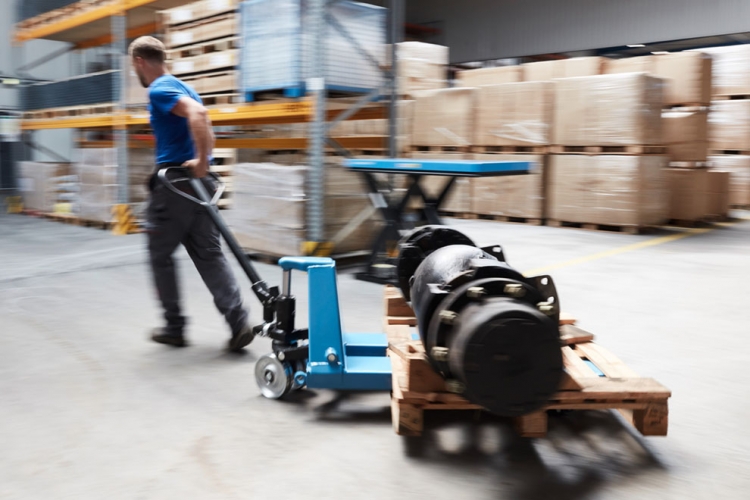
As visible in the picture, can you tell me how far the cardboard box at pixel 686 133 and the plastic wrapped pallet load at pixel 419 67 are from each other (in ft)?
12.3

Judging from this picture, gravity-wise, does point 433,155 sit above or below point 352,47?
below

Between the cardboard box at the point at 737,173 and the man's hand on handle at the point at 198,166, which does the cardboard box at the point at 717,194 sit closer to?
the cardboard box at the point at 737,173

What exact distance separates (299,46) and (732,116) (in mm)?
7847

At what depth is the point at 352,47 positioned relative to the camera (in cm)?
630

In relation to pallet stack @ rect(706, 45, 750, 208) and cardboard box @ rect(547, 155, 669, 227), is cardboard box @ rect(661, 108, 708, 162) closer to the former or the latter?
cardboard box @ rect(547, 155, 669, 227)

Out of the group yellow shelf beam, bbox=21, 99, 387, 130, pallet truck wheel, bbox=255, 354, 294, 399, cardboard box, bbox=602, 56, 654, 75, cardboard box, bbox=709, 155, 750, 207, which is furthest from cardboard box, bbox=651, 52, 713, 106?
pallet truck wheel, bbox=255, 354, 294, 399

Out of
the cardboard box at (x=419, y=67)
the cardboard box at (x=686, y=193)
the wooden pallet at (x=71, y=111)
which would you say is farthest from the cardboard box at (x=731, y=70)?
the wooden pallet at (x=71, y=111)

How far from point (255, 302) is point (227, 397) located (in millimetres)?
2019

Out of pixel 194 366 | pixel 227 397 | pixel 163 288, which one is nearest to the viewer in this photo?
pixel 227 397

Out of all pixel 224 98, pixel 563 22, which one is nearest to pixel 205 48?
pixel 224 98

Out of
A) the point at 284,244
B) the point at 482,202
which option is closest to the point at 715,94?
the point at 482,202

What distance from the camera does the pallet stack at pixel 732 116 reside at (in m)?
10.4

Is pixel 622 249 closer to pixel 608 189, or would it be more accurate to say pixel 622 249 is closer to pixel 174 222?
pixel 608 189

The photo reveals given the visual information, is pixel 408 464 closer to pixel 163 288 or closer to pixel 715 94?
pixel 163 288
